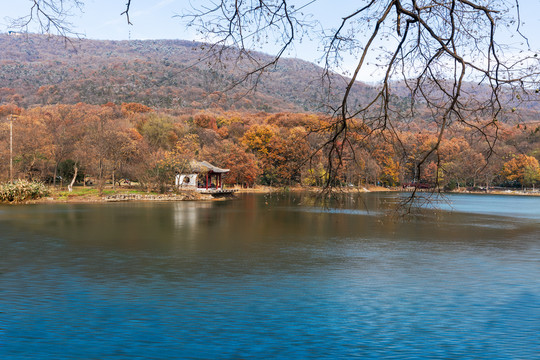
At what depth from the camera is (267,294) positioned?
39.1 feet

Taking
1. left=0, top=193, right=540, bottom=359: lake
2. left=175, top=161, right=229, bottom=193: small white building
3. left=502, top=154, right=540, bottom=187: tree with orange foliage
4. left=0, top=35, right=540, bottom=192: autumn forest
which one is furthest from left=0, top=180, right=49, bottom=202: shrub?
left=502, top=154, right=540, bottom=187: tree with orange foliage

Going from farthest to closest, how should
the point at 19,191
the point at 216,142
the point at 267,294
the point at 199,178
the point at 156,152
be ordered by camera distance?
1. the point at 216,142
2. the point at 199,178
3. the point at 156,152
4. the point at 19,191
5. the point at 267,294

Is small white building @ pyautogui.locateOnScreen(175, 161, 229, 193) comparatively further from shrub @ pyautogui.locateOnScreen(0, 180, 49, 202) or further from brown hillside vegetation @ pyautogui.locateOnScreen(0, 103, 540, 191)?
shrub @ pyautogui.locateOnScreen(0, 180, 49, 202)

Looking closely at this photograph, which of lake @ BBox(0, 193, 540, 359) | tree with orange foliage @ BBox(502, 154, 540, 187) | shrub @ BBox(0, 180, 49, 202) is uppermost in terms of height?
tree with orange foliage @ BBox(502, 154, 540, 187)

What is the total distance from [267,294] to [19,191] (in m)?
30.9

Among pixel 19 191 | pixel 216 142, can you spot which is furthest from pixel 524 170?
pixel 19 191

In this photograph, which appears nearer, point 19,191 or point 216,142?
point 19,191

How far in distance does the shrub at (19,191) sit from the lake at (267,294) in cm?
1498

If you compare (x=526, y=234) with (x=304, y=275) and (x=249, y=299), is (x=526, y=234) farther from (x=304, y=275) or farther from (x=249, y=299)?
(x=249, y=299)

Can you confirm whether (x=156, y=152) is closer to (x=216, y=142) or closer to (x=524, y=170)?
(x=216, y=142)

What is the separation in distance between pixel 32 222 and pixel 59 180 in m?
25.4

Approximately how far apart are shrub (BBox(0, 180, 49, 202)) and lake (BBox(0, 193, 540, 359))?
15.0m

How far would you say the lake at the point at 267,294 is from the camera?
28.3 feet

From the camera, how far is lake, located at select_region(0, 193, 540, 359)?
28.3 ft
